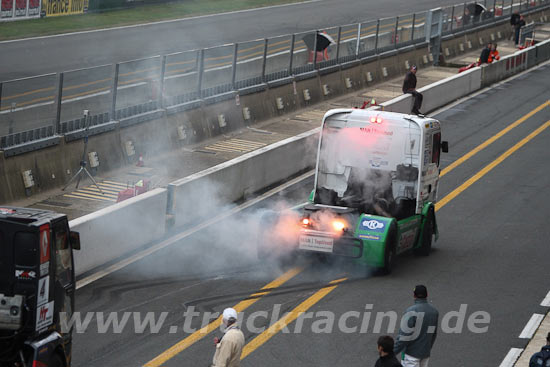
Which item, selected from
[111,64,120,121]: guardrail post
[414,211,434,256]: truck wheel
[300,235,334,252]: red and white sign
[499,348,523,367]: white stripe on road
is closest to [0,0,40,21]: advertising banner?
[111,64,120,121]: guardrail post

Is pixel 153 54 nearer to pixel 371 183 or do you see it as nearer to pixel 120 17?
pixel 120 17

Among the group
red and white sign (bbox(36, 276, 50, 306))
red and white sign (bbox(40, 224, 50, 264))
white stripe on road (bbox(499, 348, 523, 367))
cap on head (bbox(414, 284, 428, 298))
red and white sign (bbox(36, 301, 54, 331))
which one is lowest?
white stripe on road (bbox(499, 348, 523, 367))

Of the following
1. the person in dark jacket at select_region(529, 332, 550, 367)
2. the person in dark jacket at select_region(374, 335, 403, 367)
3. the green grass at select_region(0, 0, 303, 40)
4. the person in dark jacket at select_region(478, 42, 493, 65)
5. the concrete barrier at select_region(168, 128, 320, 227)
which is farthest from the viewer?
the green grass at select_region(0, 0, 303, 40)

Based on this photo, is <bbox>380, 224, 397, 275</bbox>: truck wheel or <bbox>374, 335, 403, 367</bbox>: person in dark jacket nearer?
<bbox>374, 335, 403, 367</bbox>: person in dark jacket

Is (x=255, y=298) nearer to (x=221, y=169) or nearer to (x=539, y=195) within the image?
(x=221, y=169)

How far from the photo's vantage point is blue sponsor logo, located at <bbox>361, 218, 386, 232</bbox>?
14711 millimetres

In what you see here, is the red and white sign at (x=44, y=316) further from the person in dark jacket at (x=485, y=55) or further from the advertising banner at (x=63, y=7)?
the advertising banner at (x=63, y=7)

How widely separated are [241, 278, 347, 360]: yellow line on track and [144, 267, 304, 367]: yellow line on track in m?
0.63

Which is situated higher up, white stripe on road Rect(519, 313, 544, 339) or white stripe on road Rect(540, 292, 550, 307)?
white stripe on road Rect(519, 313, 544, 339)

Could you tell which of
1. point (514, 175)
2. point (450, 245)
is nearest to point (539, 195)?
point (514, 175)

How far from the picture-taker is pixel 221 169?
60.7 ft

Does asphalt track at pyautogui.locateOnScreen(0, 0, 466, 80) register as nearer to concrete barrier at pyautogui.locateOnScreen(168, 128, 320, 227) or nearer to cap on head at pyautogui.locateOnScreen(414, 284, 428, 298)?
concrete barrier at pyautogui.locateOnScreen(168, 128, 320, 227)

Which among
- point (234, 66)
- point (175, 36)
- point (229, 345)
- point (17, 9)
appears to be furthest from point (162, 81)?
point (175, 36)

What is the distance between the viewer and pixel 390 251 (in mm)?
14812
